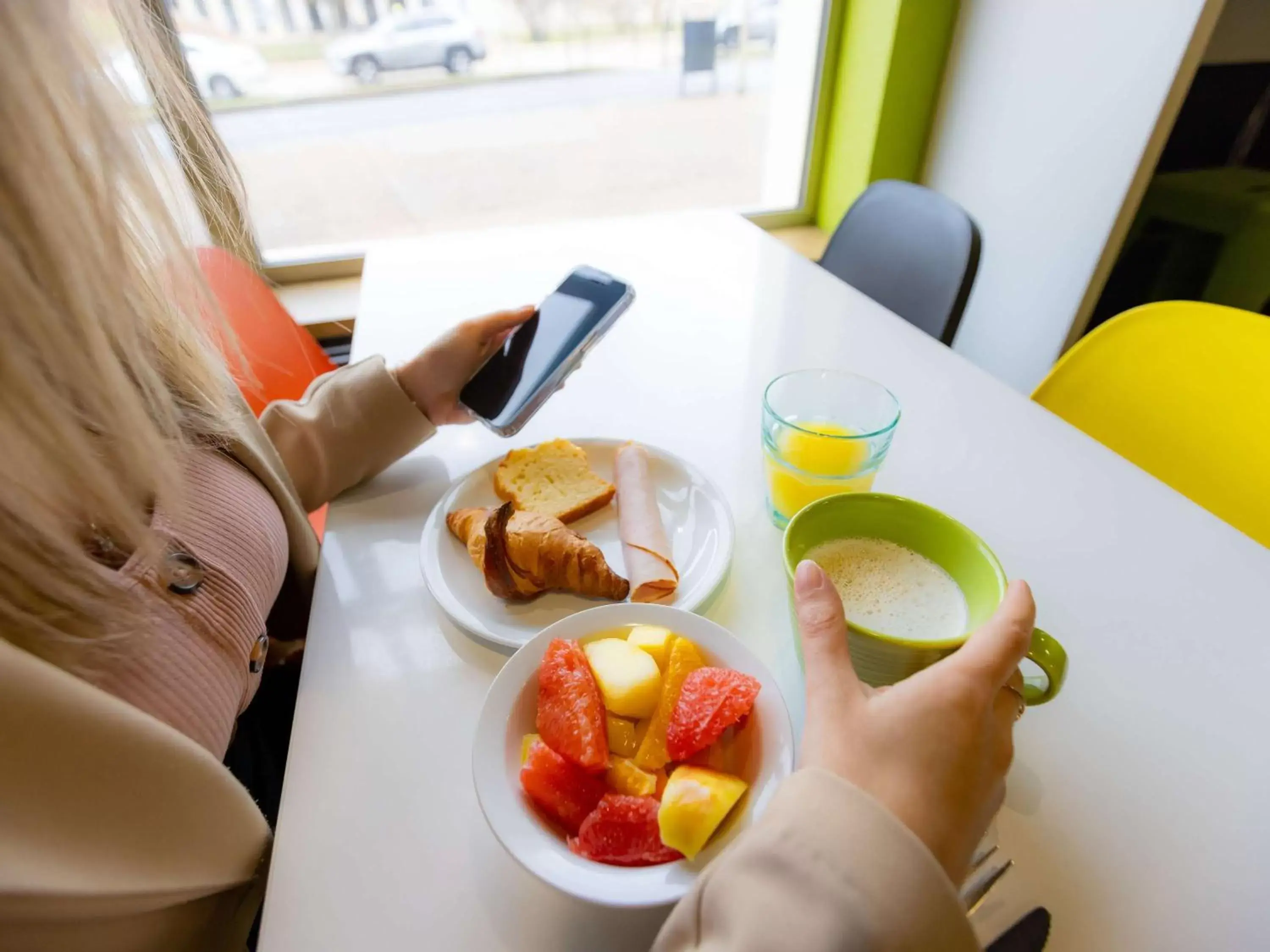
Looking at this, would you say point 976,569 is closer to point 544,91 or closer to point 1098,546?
point 1098,546

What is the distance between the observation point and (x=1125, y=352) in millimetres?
809

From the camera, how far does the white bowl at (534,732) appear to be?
1.23 ft

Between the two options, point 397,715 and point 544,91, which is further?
point 544,91

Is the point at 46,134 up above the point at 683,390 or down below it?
above

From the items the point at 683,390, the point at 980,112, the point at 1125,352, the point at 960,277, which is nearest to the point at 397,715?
the point at 683,390

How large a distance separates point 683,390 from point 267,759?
560 mm

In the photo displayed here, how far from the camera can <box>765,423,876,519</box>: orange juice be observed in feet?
2.02

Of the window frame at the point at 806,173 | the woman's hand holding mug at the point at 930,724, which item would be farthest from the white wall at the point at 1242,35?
the woman's hand holding mug at the point at 930,724

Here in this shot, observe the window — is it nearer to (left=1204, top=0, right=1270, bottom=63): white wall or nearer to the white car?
the white car

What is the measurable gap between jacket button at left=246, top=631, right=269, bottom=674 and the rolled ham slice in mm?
286

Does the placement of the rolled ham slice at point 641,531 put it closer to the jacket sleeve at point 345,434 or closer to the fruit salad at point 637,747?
the fruit salad at point 637,747

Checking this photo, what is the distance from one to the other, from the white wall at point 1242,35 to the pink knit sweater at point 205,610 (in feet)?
6.41

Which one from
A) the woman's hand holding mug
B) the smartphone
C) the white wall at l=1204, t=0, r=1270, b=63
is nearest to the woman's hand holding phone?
the smartphone

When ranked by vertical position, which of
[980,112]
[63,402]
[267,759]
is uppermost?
[63,402]
